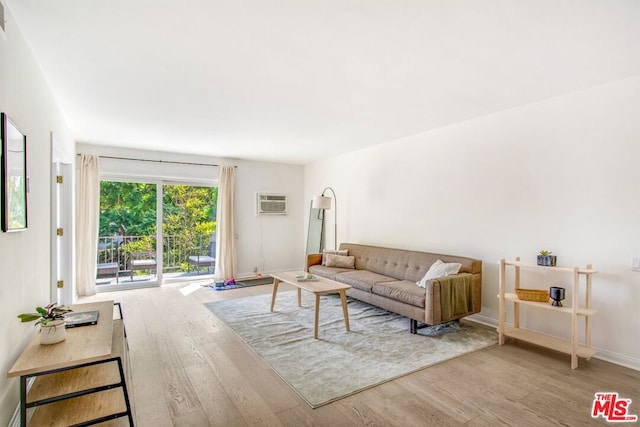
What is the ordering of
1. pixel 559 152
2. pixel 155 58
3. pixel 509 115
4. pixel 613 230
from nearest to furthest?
pixel 155 58 < pixel 613 230 < pixel 559 152 < pixel 509 115

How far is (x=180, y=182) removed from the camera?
613cm

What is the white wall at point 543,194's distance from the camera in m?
2.79

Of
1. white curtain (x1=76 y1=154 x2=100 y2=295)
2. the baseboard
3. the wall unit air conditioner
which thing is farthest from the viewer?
the wall unit air conditioner

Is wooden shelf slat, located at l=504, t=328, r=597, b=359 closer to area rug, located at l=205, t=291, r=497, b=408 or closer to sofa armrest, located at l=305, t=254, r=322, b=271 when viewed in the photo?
area rug, located at l=205, t=291, r=497, b=408

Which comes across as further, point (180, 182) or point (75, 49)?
point (180, 182)

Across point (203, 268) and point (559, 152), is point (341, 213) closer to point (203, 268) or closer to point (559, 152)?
point (203, 268)

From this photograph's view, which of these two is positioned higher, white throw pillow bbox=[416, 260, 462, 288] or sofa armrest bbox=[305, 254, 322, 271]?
white throw pillow bbox=[416, 260, 462, 288]

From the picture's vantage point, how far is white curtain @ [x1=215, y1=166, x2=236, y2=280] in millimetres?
6254

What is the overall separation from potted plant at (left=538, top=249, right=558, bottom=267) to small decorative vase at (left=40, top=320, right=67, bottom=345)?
3.81 metres

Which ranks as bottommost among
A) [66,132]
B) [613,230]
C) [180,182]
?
[613,230]

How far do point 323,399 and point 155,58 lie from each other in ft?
9.05

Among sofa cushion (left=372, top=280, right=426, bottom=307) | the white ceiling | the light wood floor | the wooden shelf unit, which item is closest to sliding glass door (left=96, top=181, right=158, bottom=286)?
the white ceiling

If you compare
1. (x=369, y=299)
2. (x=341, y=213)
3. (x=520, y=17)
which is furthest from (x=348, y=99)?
(x=341, y=213)

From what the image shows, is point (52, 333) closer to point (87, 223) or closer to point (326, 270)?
point (326, 270)
